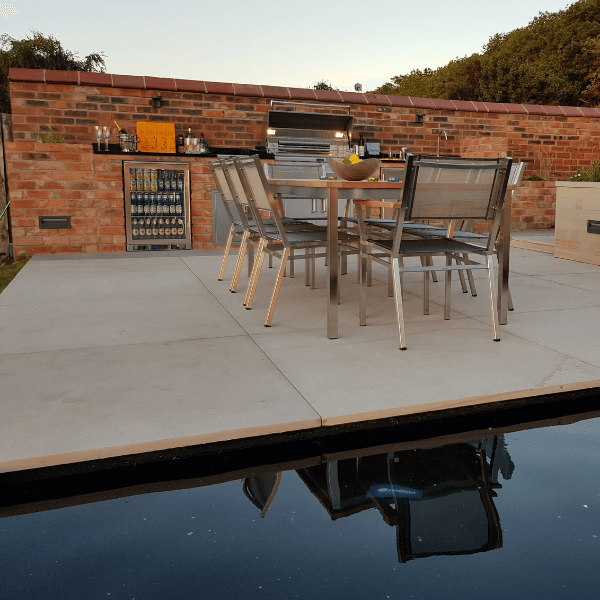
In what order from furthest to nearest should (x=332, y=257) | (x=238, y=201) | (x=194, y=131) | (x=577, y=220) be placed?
(x=194, y=131) < (x=577, y=220) < (x=238, y=201) < (x=332, y=257)

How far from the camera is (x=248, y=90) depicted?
6965 mm

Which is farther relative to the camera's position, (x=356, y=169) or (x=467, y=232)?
(x=467, y=232)

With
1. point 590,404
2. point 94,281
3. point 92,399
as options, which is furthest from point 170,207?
point 590,404

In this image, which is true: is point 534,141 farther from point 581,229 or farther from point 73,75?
point 73,75

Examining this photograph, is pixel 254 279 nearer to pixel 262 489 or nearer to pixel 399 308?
pixel 399 308

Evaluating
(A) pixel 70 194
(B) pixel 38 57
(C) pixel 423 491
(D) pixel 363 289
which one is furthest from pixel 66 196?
(B) pixel 38 57

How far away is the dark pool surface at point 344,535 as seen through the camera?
134cm

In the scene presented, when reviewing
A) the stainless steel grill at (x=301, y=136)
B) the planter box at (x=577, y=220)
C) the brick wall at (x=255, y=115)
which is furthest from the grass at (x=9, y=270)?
the planter box at (x=577, y=220)

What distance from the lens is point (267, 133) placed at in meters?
6.82

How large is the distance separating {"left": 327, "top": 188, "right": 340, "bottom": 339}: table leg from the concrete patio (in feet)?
0.29

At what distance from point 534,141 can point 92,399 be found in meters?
7.89

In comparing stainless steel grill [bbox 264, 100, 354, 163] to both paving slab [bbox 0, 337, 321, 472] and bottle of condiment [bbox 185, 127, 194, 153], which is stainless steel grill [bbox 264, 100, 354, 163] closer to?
bottle of condiment [bbox 185, 127, 194, 153]

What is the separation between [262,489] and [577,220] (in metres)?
4.48

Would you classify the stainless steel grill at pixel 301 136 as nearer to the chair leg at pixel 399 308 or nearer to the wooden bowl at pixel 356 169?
the wooden bowl at pixel 356 169
